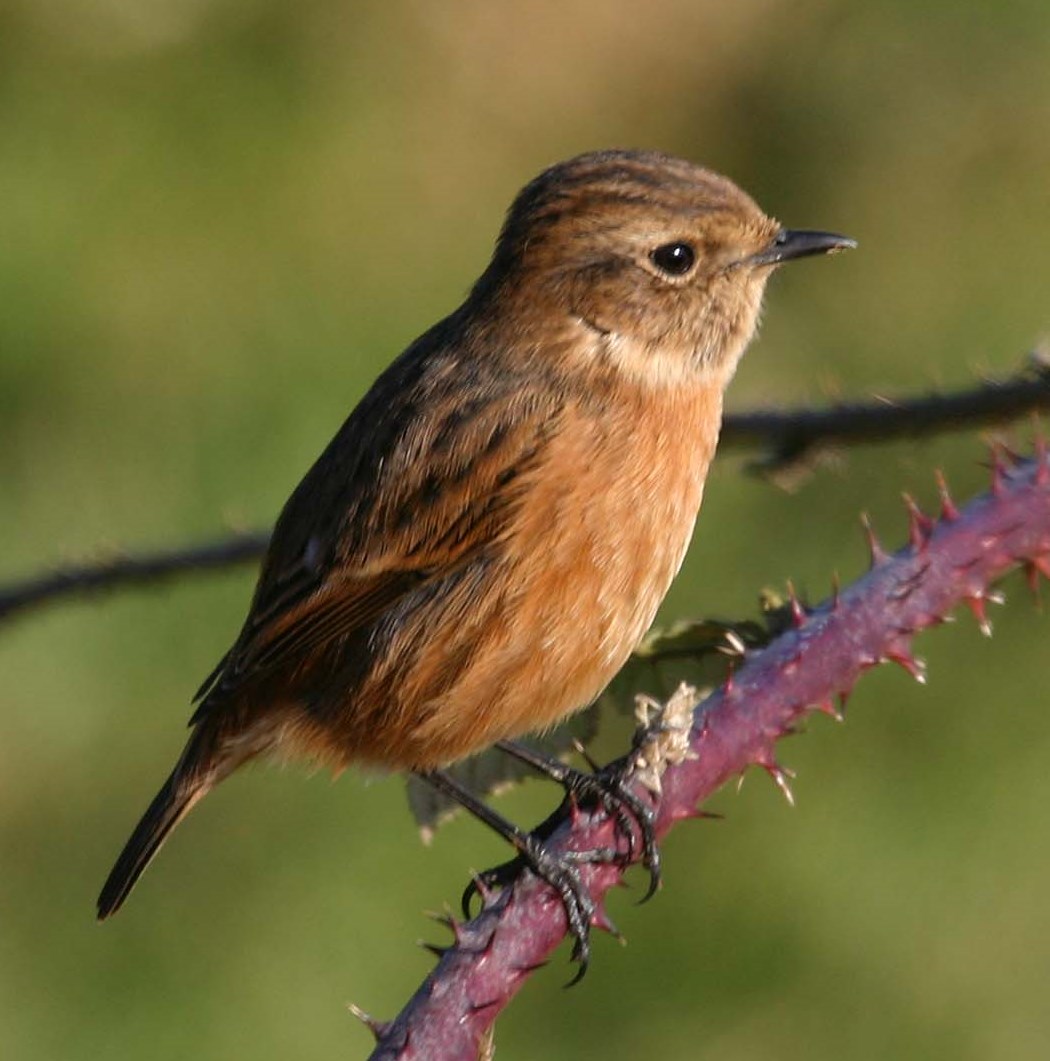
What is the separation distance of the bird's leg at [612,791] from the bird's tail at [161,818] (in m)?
0.69

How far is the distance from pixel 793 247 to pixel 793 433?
1.01 metres

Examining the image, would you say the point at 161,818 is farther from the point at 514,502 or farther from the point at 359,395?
the point at 359,395

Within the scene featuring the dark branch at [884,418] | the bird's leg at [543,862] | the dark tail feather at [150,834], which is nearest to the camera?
the bird's leg at [543,862]

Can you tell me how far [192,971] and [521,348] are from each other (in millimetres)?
2885

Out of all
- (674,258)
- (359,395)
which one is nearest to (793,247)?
(674,258)

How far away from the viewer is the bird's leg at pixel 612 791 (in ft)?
11.2

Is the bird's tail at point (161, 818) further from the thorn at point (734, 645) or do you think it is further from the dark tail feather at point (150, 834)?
the thorn at point (734, 645)

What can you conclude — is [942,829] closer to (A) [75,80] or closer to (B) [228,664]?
(B) [228,664]

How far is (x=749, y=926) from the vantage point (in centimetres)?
688

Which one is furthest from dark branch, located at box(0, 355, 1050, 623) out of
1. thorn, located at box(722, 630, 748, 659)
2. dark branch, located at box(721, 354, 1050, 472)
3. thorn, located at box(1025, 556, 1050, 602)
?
thorn, located at box(722, 630, 748, 659)

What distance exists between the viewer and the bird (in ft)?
14.6

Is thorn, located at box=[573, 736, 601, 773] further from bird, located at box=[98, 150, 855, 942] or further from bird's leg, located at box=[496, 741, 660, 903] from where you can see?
bird, located at box=[98, 150, 855, 942]

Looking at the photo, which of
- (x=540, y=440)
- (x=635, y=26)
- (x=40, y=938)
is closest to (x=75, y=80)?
(x=635, y=26)

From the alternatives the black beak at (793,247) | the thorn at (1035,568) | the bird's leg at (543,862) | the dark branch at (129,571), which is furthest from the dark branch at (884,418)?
the dark branch at (129,571)
